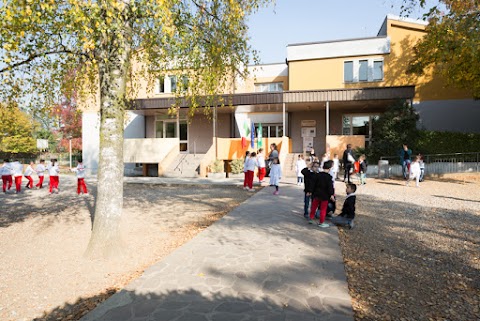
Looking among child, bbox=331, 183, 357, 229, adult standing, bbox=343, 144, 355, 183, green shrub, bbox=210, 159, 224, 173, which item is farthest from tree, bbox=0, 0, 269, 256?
green shrub, bbox=210, 159, 224, 173

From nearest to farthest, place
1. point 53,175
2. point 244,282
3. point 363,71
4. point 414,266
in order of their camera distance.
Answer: point 244,282 → point 414,266 → point 53,175 → point 363,71

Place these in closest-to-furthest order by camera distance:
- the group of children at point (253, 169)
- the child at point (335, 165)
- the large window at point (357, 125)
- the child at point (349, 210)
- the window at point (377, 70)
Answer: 1. the child at point (349, 210)
2. the group of children at point (253, 169)
3. the child at point (335, 165)
4. the window at point (377, 70)
5. the large window at point (357, 125)

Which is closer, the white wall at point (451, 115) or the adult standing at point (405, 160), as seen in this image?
the adult standing at point (405, 160)

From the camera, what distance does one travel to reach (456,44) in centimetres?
788

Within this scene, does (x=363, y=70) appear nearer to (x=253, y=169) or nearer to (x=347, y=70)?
(x=347, y=70)

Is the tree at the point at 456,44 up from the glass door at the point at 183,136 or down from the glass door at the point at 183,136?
up

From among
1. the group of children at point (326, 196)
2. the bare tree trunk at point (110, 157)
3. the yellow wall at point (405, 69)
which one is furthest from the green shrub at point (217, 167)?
the bare tree trunk at point (110, 157)

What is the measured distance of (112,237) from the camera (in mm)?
5910

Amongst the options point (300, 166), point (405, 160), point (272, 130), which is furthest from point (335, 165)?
point (272, 130)

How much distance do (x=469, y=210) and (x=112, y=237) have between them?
9691mm

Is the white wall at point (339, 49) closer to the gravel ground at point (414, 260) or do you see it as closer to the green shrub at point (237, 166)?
the green shrub at point (237, 166)

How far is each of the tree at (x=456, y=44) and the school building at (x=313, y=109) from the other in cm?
228

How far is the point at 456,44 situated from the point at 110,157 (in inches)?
342

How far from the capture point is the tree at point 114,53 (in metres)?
4.82
